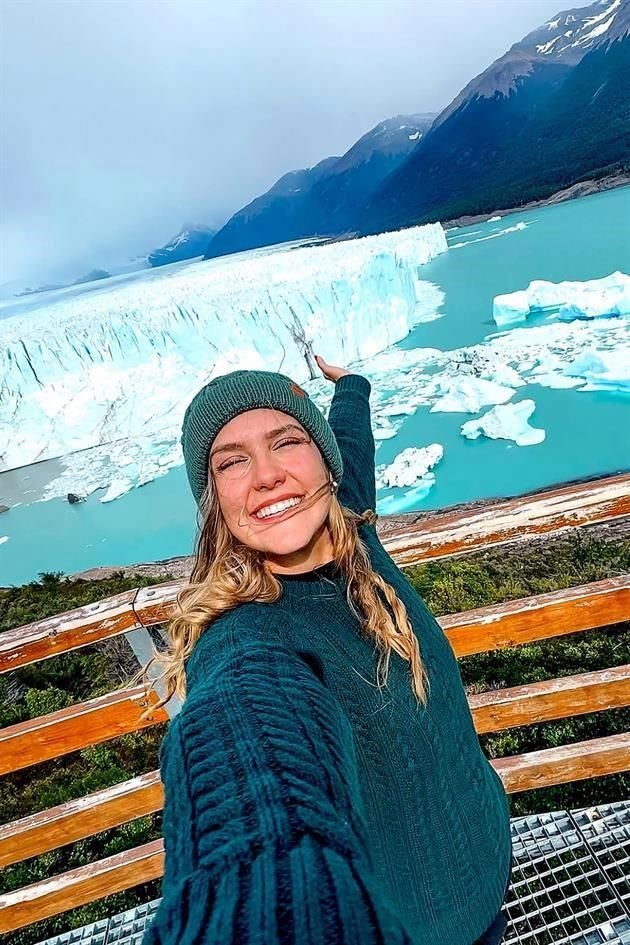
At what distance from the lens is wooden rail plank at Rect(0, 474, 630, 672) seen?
2.82ft

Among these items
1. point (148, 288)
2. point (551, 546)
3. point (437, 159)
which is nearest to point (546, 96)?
point (437, 159)

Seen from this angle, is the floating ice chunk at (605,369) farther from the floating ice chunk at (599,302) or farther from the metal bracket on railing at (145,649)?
the metal bracket on railing at (145,649)

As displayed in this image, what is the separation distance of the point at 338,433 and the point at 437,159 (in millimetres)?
25913

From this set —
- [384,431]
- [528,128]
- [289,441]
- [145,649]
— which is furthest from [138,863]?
[528,128]

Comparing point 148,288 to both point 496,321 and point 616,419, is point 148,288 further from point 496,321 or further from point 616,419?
point 616,419

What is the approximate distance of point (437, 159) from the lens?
2283 cm

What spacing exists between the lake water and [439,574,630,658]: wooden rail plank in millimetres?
4708

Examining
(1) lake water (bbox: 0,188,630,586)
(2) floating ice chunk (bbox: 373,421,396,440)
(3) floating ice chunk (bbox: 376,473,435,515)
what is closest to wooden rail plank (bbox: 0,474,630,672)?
(3) floating ice chunk (bbox: 376,473,435,515)

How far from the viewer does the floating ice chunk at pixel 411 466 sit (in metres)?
5.79

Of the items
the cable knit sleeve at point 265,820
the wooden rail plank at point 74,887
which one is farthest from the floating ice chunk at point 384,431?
the cable knit sleeve at point 265,820

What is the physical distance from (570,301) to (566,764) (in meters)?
8.23

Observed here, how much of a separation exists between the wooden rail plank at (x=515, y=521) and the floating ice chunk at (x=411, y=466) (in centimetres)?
491

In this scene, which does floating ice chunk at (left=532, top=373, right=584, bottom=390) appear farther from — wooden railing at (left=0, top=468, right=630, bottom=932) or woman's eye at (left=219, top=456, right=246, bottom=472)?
woman's eye at (left=219, top=456, right=246, bottom=472)

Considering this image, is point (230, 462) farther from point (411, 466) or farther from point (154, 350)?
point (154, 350)
